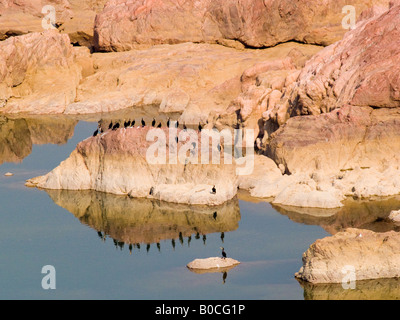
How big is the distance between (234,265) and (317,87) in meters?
26.7

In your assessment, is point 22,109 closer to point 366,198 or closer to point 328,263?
point 366,198

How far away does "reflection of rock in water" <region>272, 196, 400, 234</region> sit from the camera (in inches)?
2303

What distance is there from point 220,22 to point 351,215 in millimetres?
50418

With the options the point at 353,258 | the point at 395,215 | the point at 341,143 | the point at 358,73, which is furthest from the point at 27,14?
the point at 353,258

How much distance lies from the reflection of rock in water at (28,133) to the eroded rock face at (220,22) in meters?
16.8

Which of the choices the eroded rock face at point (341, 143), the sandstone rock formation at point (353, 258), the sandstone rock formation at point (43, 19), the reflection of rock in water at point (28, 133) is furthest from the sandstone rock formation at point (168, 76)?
the sandstone rock formation at point (353, 258)

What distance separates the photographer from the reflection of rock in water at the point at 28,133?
87.4 meters

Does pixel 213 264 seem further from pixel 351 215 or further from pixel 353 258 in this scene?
pixel 351 215

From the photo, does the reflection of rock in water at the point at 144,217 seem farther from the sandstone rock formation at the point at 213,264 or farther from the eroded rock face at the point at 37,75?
the eroded rock face at the point at 37,75

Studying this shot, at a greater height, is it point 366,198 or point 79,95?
point 79,95

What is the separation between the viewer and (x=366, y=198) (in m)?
63.4

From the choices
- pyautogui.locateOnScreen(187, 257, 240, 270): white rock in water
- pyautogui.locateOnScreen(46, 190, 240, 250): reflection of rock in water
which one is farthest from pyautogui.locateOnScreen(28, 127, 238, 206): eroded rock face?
pyautogui.locateOnScreen(187, 257, 240, 270): white rock in water

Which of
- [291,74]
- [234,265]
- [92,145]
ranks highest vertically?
[291,74]

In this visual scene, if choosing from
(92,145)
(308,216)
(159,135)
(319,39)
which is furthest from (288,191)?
(319,39)
